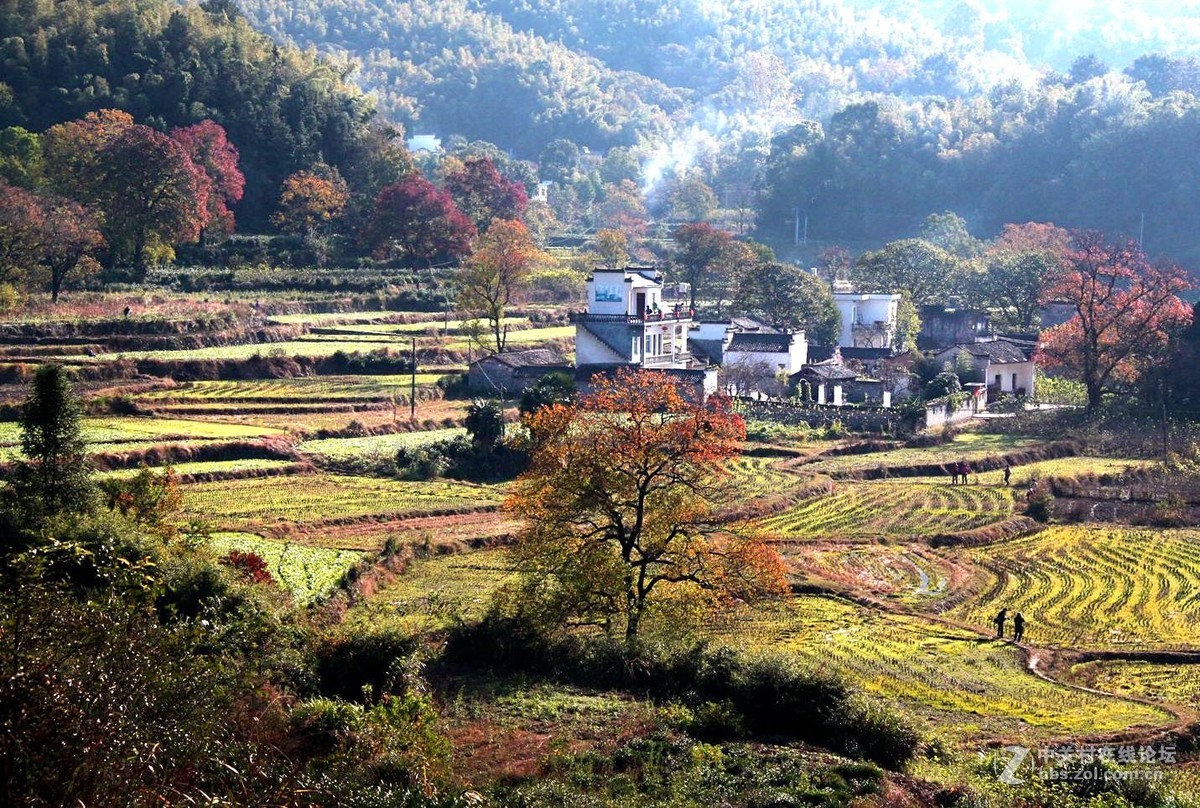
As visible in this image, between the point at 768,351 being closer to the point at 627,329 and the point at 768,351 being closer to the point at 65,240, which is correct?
the point at 627,329

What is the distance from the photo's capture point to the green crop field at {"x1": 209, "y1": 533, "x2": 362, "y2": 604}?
2329 centimetres

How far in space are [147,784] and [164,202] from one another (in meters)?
43.8

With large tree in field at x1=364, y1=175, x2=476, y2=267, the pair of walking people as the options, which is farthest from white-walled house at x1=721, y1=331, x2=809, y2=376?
the pair of walking people

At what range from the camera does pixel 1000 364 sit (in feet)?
165

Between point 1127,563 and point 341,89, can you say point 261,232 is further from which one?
point 1127,563

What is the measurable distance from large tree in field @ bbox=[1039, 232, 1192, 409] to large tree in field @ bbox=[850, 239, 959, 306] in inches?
565

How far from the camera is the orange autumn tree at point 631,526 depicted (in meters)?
20.8

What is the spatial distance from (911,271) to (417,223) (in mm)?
20622

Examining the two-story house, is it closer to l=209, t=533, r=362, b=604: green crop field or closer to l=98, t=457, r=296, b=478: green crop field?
l=98, t=457, r=296, b=478: green crop field

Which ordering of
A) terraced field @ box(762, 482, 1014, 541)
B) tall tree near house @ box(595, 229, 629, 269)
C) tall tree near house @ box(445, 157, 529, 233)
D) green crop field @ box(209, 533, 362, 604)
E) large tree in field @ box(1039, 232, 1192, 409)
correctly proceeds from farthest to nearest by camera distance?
tall tree near house @ box(595, 229, 629, 269) → tall tree near house @ box(445, 157, 529, 233) → large tree in field @ box(1039, 232, 1192, 409) → terraced field @ box(762, 482, 1014, 541) → green crop field @ box(209, 533, 362, 604)

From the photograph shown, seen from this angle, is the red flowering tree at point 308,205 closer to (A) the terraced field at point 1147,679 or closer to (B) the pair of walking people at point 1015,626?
(B) the pair of walking people at point 1015,626

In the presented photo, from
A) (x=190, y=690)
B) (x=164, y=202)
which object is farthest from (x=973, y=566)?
(x=164, y=202)

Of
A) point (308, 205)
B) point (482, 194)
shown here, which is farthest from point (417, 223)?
point (482, 194)

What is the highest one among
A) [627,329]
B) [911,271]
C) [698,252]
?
[698,252]
